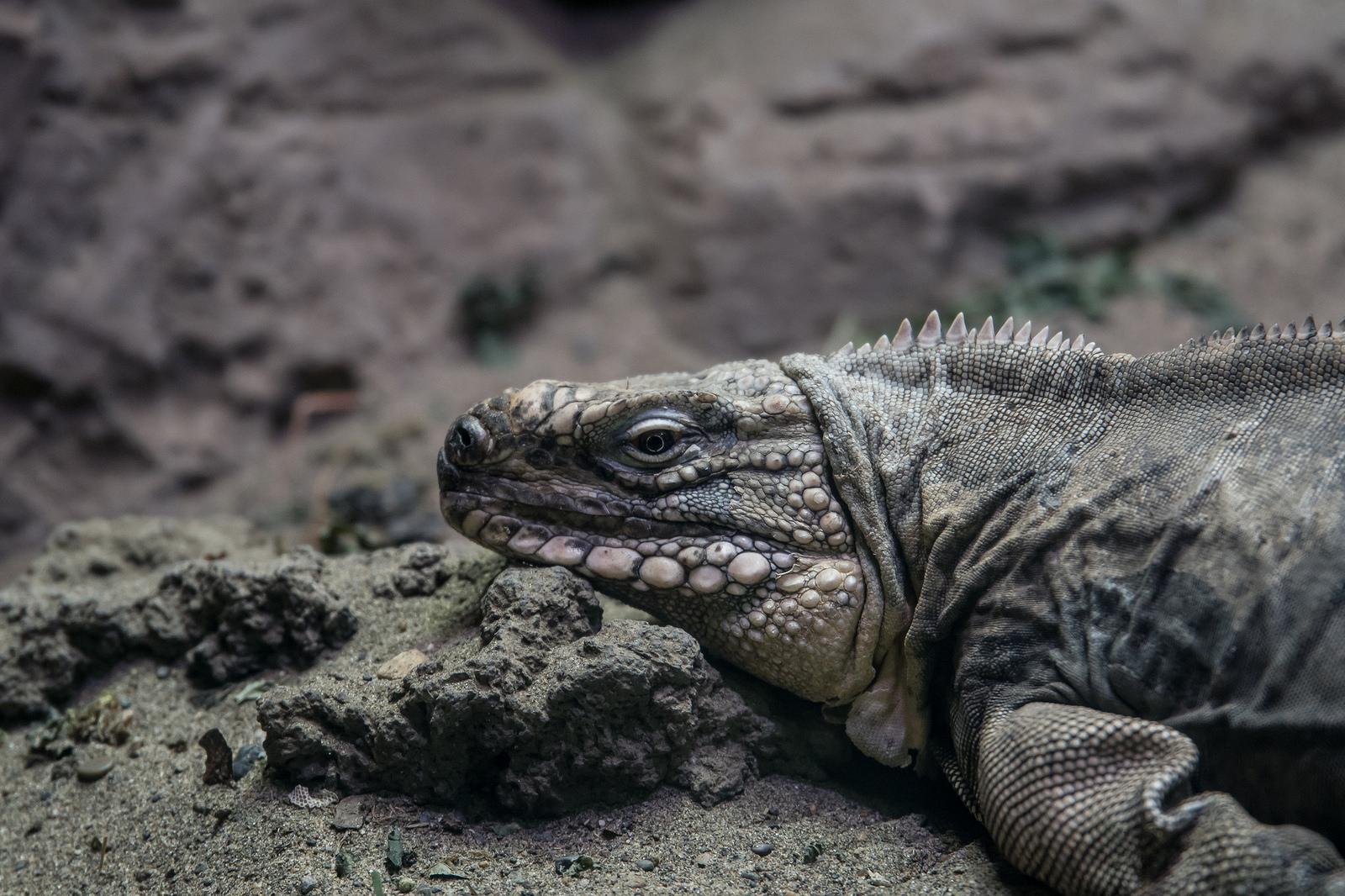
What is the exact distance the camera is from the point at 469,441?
435 cm

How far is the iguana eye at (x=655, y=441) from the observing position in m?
4.29

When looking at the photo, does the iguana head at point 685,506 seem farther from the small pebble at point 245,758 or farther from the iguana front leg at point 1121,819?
the small pebble at point 245,758

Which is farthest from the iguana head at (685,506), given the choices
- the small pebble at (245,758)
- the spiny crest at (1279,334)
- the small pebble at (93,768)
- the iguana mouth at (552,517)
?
the small pebble at (93,768)

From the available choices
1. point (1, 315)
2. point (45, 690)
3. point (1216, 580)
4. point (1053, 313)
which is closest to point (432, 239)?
point (1, 315)

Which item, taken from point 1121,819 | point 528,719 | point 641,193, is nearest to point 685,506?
point 528,719

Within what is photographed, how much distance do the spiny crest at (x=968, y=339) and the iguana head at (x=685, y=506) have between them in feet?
1.59

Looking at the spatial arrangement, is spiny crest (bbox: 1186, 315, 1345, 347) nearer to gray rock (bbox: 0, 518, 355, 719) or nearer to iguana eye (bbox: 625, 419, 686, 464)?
iguana eye (bbox: 625, 419, 686, 464)

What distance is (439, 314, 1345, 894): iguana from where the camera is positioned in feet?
11.2

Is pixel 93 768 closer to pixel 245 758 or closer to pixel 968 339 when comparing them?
pixel 245 758

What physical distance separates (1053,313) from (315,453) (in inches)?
256

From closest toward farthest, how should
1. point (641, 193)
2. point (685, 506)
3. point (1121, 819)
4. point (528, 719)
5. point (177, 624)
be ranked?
point (1121, 819)
point (528, 719)
point (685, 506)
point (177, 624)
point (641, 193)

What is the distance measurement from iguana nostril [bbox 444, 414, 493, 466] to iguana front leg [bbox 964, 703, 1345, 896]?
6.74 ft

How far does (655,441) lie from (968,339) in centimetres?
130

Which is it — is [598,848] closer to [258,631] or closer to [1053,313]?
[258,631]
